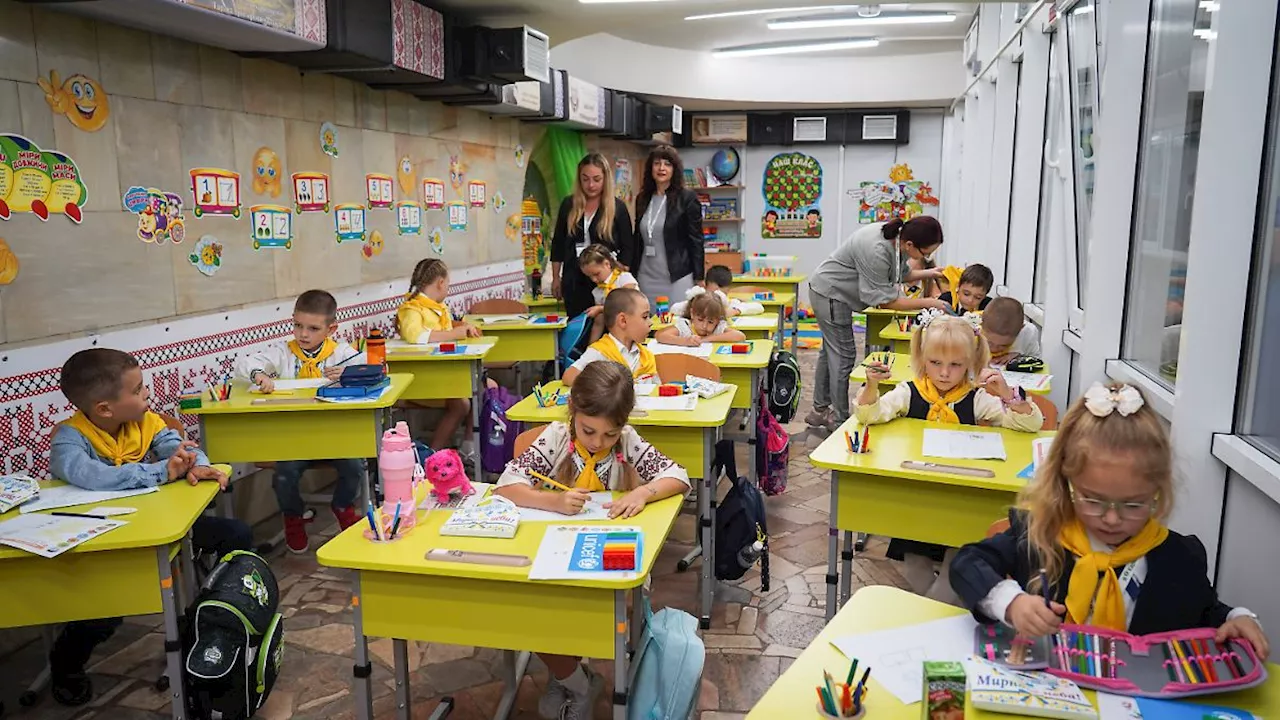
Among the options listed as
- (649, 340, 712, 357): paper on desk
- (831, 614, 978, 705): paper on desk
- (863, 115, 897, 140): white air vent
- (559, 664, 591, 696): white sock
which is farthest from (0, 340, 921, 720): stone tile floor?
(863, 115, 897, 140): white air vent

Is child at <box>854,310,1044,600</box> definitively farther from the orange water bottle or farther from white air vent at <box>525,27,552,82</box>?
white air vent at <box>525,27,552,82</box>

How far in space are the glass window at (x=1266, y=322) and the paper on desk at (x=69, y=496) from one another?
3.26 meters

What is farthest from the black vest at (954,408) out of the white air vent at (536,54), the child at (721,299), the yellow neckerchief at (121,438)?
the white air vent at (536,54)

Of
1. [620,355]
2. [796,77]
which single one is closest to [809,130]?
[796,77]

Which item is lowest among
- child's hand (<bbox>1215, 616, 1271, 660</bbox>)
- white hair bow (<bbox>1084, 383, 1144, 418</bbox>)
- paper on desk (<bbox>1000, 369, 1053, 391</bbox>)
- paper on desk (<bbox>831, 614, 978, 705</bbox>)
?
paper on desk (<bbox>831, 614, 978, 705</bbox>)

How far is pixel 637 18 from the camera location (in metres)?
5.73

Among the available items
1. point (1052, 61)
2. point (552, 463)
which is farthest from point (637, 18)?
point (552, 463)

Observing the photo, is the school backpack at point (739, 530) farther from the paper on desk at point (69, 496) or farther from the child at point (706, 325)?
the paper on desk at point (69, 496)

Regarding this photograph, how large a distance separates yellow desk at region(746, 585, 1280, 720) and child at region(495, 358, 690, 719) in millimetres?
785

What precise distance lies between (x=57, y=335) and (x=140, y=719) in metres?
1.55

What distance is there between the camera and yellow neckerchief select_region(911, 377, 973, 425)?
3338 mm

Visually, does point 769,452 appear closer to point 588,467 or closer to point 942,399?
point 942,399

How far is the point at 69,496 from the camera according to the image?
270 centimetres

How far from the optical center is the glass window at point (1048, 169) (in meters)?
5.50
